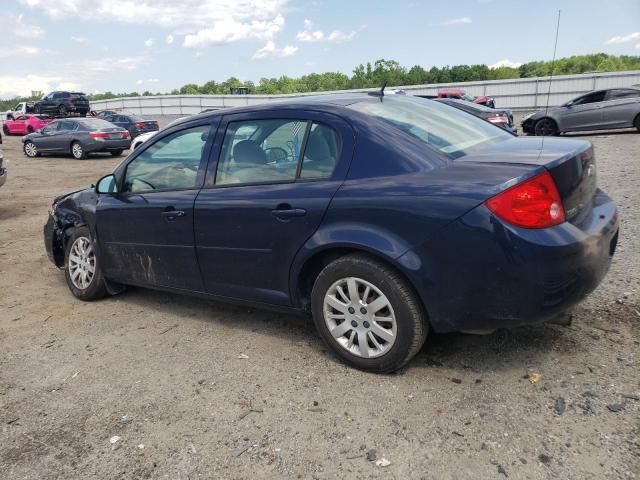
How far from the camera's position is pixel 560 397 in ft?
9.44

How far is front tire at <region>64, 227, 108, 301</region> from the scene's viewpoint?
4.86 meters

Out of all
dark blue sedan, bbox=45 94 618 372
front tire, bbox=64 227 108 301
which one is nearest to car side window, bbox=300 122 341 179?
dark blue sedan, bbox=45 94 618 372

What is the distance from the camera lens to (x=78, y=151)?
19375 millimetres

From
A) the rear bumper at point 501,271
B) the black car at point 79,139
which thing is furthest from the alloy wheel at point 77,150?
the rear bumper at point 501,271

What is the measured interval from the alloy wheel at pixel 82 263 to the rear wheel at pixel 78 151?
15.8 meters

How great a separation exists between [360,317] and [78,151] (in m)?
18.8

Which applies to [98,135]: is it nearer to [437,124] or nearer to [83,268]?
[83,268]

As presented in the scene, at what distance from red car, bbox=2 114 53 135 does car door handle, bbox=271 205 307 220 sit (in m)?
32.2

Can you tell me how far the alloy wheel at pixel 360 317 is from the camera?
10.3 ft

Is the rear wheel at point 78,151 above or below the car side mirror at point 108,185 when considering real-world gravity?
below

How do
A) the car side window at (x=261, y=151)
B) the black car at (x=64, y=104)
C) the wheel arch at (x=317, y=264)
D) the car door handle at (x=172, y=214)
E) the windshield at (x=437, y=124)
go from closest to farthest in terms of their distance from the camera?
the wheel arch at (x=317, y=264)
the windshield at (x=437, y=124)
the car side window at (x=261, y=151)
the car door handle at (x=172, y=214)
the black car at (x=64, y=104)

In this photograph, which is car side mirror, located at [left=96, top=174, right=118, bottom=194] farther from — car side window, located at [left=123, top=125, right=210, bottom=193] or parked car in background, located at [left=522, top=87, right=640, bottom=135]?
parked car in background, located at [left=522, top=87, right=640, bottom=135]

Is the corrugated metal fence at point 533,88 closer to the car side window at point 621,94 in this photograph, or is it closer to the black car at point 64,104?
the black car at point 64,104

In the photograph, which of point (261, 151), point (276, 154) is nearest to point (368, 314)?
point (276, 154)
